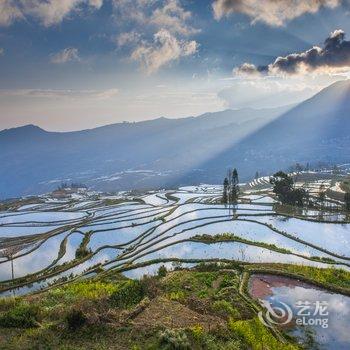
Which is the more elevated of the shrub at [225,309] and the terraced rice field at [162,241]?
the shrub at [225,309]

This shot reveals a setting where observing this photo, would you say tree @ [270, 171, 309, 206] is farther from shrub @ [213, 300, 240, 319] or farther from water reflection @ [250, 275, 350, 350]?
shrub @ [213, 300, 240, 319]

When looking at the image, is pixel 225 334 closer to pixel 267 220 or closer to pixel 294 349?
pixel 294 349

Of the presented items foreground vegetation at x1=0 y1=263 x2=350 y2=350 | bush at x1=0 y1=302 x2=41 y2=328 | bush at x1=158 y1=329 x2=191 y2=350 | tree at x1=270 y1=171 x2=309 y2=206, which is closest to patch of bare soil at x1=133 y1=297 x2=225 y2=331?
foreground vegetation at x1=0 y1=263 x2=350 y2=350

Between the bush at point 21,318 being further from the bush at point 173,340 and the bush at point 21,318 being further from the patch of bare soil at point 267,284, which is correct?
the patch of bare soil at point 267,284

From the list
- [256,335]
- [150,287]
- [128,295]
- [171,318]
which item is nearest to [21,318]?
[128,295]

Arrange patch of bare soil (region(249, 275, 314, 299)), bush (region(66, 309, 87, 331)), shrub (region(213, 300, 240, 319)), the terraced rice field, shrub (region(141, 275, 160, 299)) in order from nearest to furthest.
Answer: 1. bush (region(66, 309, 87, 331))
2. shrub (region(213, 300, 240, 319))
3. shrub (region(141, 275, 160, 299))
4. patch of bare soil (region(249, 275, 314, 299))
5. the terraced rice field

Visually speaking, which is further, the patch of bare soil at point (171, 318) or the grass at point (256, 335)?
the patch of bare soil at point (171, 318)

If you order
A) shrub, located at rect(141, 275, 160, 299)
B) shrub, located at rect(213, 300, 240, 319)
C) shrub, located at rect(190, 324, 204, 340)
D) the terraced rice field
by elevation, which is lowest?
the terraced rice field

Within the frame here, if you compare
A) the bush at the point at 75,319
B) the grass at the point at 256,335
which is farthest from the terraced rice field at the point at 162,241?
the bush at the point at 75,319
